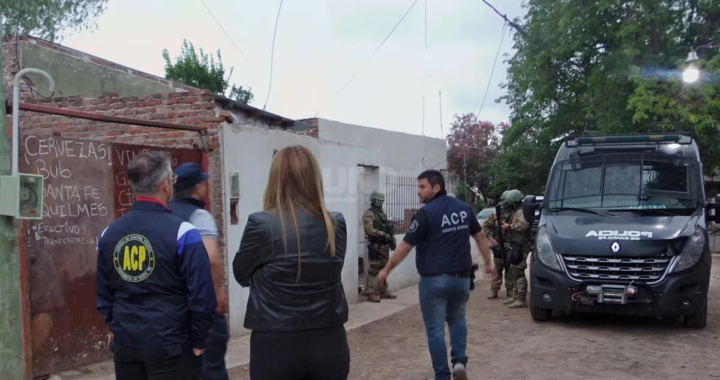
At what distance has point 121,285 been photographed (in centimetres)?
288

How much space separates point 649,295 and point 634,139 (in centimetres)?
223

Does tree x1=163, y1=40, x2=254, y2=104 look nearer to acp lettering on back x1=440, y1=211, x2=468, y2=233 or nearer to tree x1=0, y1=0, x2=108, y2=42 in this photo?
tree x1=0, y1=0, x2=108, y2=42

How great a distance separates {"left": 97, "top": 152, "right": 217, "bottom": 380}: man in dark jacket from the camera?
112 inches

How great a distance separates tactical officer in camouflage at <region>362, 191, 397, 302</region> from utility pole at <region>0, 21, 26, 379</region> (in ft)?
20.9

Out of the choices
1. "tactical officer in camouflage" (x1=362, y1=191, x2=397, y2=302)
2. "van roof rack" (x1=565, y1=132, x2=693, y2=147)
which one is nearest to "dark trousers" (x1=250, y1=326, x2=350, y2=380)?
"van roof rack" (x1=565, y1=132, x2=693, y2=147)

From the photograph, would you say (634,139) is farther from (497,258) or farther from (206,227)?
(206,227)

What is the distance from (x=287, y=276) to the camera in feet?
9.21

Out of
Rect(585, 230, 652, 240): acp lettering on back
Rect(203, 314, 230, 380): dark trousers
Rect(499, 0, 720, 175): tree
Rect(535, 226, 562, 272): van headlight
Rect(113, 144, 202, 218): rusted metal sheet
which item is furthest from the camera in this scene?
Rect(499, 0, 720, 175): tree

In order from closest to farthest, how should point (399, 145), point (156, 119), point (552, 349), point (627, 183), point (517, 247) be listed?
point (552, 349)
point (156, 119)
point (627, 183)
point (517, 247)
point (399, 145)

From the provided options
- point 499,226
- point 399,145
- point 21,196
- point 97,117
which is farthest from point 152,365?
point 399,145

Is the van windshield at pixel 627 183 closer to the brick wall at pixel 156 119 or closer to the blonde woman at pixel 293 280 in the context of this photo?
the brick wall at pixel 156 119

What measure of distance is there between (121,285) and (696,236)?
21.1 ft

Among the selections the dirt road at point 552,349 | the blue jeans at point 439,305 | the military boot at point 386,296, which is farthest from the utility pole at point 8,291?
the military boot at point 386,296

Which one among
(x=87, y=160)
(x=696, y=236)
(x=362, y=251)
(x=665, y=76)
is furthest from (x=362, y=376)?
(x=665, y=76)
